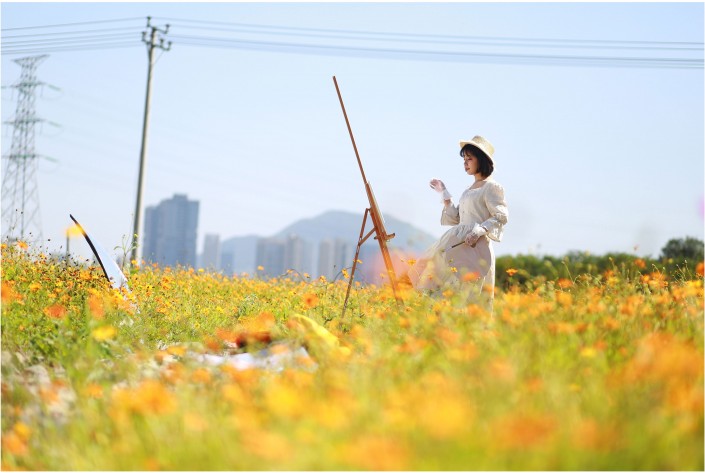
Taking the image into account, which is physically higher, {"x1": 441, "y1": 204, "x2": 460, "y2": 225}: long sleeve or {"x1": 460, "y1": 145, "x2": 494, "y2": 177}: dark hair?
{"x1": 460, "y1": 145, "x2": 494, "y2": 177}: dark hair

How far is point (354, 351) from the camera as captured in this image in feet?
15.6

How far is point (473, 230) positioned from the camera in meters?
6.48

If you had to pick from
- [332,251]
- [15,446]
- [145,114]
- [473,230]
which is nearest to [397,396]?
[15,446]

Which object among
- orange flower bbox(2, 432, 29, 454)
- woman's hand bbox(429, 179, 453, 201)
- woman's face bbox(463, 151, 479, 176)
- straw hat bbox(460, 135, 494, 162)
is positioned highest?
straw hat bbox(460, 135, 494, 162)

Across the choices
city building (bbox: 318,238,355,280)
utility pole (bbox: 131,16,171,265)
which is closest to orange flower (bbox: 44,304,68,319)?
utility pole (bbox: 131,16,171,265)

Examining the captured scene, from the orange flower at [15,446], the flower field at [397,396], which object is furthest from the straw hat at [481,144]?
the orange flower at [15,446]

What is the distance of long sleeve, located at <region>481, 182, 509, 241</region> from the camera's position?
659cm

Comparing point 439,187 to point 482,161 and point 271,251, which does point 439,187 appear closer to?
point 482,161

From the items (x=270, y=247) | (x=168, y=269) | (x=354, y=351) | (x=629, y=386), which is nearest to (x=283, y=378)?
(x=354, y=351)

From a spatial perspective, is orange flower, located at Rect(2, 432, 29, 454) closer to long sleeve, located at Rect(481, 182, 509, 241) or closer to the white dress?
the white dress

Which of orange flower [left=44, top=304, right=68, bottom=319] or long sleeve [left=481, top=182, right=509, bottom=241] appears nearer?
orange flower [left=44, top=304, right=68, bottom=319]

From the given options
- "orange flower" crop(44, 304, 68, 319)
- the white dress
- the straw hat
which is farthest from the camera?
the straw hat

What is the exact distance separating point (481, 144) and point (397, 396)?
4.38 meters

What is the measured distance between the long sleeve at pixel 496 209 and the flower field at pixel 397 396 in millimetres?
1264
